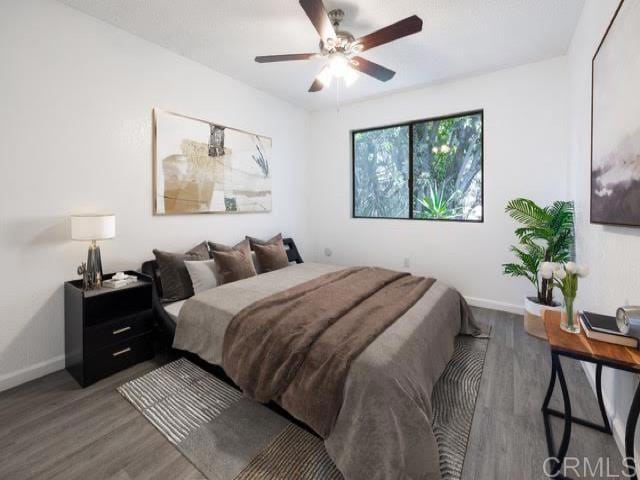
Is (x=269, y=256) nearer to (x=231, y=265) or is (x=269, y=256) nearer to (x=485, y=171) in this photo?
(x=231, y=265)

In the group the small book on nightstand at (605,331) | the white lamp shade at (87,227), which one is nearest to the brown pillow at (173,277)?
the white lamp shade at (87,227)

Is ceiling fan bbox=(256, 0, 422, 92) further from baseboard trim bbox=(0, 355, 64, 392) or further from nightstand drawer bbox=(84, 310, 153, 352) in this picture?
baseboard trim bbox=(0, 355, 64, 392)

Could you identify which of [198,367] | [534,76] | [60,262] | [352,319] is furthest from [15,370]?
[534,76]

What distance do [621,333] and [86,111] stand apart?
12.6 feet

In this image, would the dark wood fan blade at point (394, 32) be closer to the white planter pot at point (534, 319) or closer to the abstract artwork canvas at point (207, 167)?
the abstract artwork canvas at point (207, 167)

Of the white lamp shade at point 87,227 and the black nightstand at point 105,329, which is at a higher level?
the white lamp shade at point 87,227

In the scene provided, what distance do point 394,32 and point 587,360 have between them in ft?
7.34

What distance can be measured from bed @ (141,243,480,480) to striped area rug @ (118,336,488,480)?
0.19 m

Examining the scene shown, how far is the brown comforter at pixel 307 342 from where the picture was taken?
4.95 ft

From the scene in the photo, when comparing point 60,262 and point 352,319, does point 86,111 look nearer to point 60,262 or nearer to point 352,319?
point 60,262

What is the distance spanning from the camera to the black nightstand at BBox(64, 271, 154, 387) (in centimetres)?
214

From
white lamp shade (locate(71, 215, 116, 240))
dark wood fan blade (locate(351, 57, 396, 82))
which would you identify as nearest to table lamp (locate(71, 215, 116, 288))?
white lamp shade (locate(71, 215, 116, 240))

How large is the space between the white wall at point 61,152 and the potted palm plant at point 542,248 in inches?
→ 143

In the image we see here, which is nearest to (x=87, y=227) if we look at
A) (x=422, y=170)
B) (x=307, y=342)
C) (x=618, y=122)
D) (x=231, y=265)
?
(x=231, y=265)
